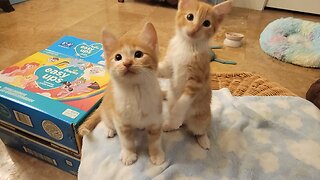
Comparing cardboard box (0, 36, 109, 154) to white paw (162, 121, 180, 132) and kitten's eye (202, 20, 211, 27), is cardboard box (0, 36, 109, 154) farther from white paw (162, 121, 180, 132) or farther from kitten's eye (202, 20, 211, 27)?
kitten's eye (202, 20, 211, 27)

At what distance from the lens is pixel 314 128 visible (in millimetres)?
1130

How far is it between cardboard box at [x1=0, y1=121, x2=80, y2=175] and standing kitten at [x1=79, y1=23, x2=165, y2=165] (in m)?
0.32

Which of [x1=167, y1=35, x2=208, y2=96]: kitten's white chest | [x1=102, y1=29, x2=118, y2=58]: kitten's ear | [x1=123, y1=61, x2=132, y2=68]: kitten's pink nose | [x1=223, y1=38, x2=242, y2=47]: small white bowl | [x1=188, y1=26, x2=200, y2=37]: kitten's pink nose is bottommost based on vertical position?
[x1=223, y1=38, x2=242, y2=47]: small white bowl

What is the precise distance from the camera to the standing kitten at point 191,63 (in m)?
0.81

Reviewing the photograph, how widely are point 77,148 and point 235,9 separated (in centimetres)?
225

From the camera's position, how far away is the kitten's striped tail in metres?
0.93

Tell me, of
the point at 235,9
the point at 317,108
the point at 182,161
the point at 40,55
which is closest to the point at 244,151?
the point at 182,161

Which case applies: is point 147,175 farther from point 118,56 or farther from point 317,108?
point 317,108

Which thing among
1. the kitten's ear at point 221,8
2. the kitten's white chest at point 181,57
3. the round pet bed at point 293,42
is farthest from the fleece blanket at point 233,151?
the round pet bed at point 293,42

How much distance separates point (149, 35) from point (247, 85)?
0.82m

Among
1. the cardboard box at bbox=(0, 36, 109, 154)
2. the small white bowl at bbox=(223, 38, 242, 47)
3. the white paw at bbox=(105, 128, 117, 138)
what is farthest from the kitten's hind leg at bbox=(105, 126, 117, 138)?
the small white bowl at bbox=(223, 38, 242, 47)

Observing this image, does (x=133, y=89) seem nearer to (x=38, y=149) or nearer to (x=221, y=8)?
(x=221, y=8)

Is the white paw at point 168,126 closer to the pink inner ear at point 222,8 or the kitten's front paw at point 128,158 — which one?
the kitten's front paw at point 128,158

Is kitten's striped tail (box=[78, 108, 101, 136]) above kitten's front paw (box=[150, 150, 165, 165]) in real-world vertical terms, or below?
above
